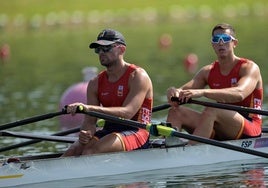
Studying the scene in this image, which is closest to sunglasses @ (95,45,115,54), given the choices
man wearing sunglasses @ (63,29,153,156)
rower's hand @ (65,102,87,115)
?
man wearing sunglasses @ (63,29,153,156)

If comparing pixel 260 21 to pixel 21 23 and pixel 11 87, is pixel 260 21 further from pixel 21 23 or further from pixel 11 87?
pixel 11 87

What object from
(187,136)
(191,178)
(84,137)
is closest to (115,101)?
(84,137)

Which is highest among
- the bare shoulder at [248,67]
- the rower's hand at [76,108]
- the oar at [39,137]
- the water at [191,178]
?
the bare shoulder at [248,67]

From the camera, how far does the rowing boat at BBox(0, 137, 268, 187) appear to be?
1349 cm

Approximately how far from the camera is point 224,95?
1484cm

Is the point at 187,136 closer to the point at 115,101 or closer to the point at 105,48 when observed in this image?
the point at 115,101

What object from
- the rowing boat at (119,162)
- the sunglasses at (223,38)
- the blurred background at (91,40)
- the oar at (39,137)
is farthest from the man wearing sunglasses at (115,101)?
the blurred background at (91,40)

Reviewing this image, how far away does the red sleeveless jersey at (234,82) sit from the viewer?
50.2 feet

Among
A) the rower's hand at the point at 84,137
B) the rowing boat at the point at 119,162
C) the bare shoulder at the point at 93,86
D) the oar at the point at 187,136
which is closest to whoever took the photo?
the rowing boat at the point at 119,162

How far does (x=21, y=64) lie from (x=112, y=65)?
26.9 m

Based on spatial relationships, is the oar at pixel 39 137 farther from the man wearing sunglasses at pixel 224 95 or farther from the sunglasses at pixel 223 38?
the sunglasses at pixel 223 38

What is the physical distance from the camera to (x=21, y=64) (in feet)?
134

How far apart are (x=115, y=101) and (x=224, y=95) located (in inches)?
65.9

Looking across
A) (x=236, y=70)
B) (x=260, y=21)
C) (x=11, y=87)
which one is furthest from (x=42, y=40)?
(x=236, y=70)
